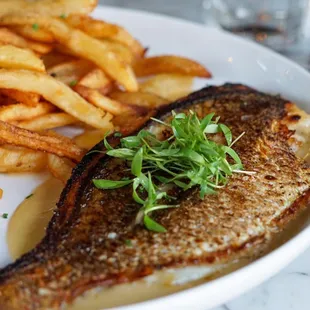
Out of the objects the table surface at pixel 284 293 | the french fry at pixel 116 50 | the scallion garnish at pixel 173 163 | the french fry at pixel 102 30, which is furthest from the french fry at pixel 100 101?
the table surface at pixel 284 293

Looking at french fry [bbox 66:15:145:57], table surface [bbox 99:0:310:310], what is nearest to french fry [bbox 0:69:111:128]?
french fry [bbox 66:15:145:57]

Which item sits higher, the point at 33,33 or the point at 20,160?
the point at 33,33

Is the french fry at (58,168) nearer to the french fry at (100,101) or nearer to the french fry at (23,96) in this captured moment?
the french fry at (23,96)

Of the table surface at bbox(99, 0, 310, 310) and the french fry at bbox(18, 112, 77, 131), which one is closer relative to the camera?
the table surface at bbox(99, 0, 310, 310)

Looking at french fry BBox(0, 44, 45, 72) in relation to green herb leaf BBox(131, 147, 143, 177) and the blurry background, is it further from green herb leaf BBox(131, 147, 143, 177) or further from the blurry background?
the blurry background

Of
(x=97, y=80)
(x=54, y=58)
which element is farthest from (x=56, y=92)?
(x=54, y=58)

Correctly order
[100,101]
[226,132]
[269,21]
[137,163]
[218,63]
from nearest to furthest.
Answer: [137,163] < [226,132] < [100,101] < [218,63] < [269,21]

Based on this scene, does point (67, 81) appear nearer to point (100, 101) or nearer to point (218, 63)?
point (100, 101)
